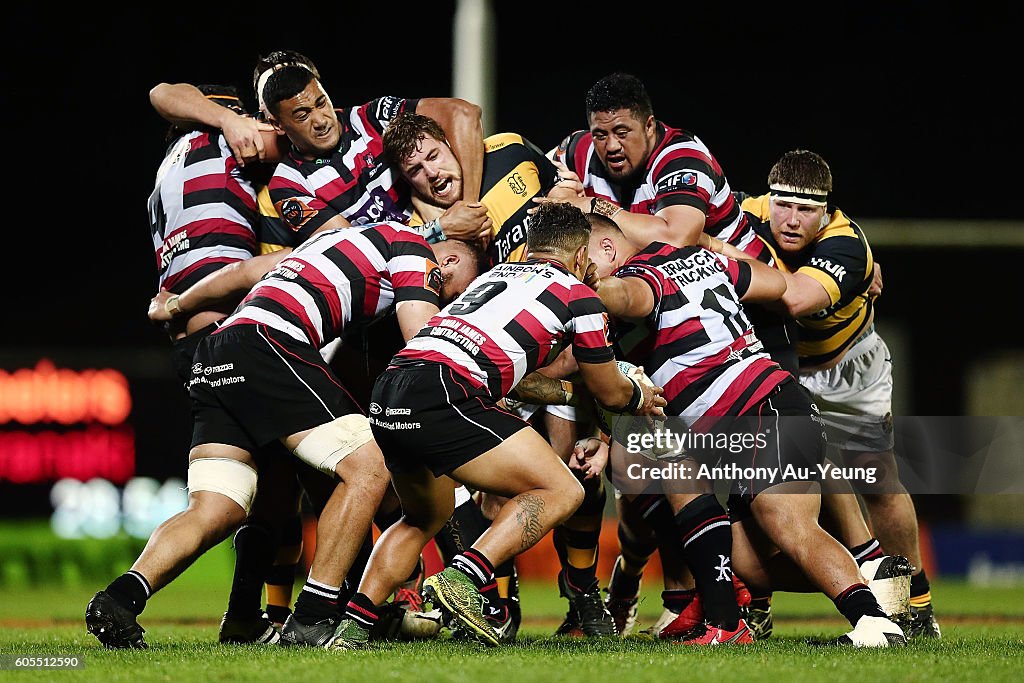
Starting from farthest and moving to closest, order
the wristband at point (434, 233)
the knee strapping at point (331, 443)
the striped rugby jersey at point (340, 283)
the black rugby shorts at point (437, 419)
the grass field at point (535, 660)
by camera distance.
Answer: the wristband at point (434, 233)
the striped rugby jersey at point (340, 283)
the knee strapping at point (331, 443)
the black rugby shorts at point (437, 419)
the grass field at point (535, 660)

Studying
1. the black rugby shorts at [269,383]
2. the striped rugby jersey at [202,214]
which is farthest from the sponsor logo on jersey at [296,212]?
the black rugby shorts at [269,383]

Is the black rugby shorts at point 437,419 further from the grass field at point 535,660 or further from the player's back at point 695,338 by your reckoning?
the player's back at point 695,338

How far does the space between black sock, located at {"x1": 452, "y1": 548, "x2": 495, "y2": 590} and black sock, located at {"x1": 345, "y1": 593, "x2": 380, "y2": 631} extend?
1.42ft

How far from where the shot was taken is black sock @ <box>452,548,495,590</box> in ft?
14.0

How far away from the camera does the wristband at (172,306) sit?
18.5 ft

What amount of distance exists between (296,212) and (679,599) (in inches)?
102

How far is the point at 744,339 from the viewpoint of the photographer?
5.24m

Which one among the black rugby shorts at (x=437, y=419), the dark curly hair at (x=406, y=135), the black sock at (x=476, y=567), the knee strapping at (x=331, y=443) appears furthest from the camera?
the dark curly hair at (x=406, y=135)

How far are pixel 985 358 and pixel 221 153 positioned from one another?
12344 millimetres

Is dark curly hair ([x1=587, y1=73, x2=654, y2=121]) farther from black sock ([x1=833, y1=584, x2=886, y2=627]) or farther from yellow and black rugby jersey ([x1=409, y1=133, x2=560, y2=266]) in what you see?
black sock ([x1=833, y1=584, x2=886, y2=627])

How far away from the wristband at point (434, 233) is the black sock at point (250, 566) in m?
1.49

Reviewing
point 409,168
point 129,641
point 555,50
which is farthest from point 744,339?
point 555,50

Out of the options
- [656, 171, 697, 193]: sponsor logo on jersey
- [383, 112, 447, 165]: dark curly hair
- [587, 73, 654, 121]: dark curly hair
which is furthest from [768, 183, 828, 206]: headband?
[383, 112, 447, 165]: dark curly hair

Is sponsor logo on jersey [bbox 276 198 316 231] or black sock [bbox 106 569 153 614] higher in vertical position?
sponsor logo on jersey [bbox 276 198 316 231]
